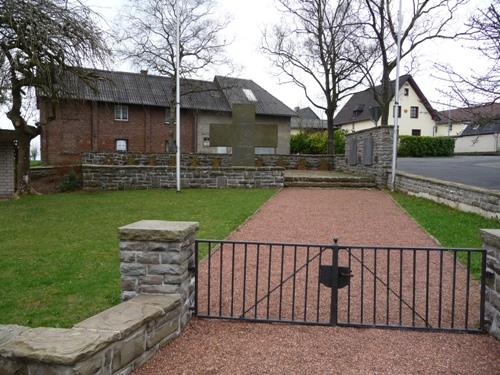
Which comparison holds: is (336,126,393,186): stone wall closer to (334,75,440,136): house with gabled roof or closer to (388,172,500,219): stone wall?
(388,172,500,219): stone wall

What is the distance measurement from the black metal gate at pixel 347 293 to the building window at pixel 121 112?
25898 millimetres

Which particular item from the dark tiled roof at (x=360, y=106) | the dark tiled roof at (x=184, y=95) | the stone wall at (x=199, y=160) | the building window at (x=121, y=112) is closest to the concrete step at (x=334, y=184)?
the stone wall at (x=199, y=160)

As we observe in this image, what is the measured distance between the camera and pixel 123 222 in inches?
359

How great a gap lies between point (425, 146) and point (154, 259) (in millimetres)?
30436

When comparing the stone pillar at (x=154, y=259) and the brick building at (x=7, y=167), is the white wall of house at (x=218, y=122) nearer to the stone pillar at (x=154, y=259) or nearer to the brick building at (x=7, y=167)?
the brick building at (x=7, y=167)

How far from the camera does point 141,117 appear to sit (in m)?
30.5

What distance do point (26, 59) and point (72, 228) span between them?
610cm

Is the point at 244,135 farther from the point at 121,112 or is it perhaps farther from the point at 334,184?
the point at 121,112

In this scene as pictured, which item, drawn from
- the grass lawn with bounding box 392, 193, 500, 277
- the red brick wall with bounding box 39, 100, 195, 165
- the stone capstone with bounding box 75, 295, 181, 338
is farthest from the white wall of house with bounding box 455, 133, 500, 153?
the stone capstone with bounding box 75, 295, 181, 338

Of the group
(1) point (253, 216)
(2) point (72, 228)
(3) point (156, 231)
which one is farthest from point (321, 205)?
(3) point (156, 231)

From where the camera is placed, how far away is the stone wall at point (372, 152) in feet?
52.9

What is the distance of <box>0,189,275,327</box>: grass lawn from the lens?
14.4ft

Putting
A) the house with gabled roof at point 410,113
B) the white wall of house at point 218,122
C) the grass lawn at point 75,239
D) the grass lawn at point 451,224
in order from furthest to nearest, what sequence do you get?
the house with gabled roof at point 410,113
the white wall of house at point 218,122
the grass lawn at point 451,224
the grass lawn at point 75,239

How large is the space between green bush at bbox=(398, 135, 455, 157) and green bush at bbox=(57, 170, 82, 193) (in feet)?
73.2
